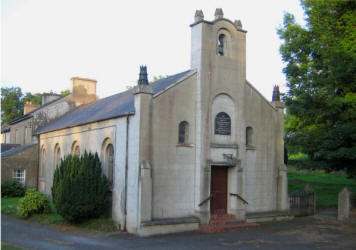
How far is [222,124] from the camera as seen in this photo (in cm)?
2044

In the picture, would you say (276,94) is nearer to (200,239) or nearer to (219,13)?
(219,13)

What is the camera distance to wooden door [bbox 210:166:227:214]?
65.3 ft

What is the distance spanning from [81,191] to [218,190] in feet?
23.9

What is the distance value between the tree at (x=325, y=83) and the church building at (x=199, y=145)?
2.34 meters

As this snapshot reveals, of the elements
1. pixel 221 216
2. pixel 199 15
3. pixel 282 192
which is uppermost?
pixel 199 15

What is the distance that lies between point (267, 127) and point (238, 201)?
5168 millimetres

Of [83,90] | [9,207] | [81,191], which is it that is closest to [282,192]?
[81,191]

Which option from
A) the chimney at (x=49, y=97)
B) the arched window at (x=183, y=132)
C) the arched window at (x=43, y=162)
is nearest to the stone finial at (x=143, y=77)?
the arched window at (x=183, y=132)

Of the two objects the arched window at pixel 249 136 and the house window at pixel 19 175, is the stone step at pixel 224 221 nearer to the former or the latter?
the arched window at pixel 249 136

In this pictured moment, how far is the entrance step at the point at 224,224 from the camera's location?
18.2 metres

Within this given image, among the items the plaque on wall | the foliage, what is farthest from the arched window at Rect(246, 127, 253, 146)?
the foliage

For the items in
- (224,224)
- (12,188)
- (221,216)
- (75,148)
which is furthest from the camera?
(12,188)

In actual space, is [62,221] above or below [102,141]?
below

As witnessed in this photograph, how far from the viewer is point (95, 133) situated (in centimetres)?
2259
